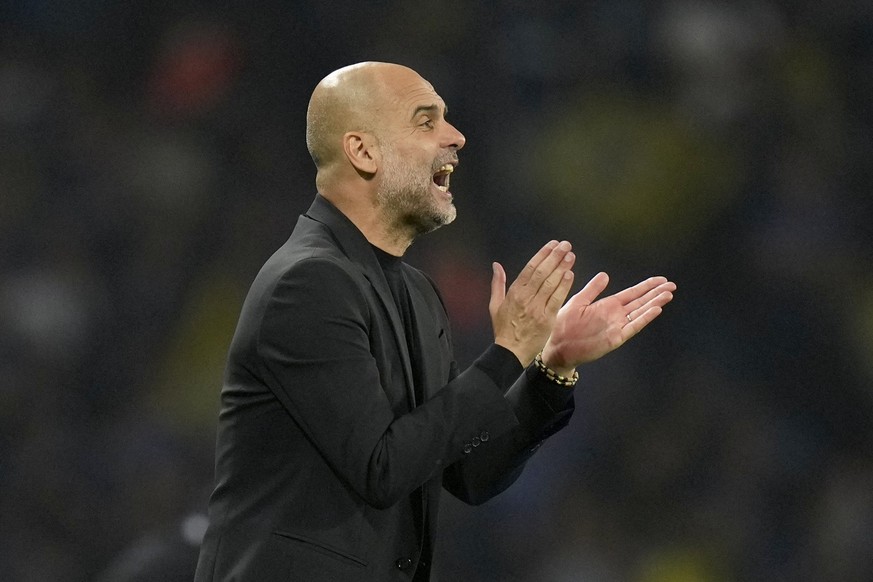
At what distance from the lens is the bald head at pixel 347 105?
1518mm

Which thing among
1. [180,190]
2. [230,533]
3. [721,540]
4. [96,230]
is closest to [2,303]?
[96,230]

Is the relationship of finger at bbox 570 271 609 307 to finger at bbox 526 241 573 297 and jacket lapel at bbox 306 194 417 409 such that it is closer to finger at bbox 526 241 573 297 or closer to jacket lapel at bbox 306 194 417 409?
finger at bbox 526 241 573 297

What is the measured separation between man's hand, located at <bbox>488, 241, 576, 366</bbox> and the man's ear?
0.92 feet

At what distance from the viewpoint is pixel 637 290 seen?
1.52 m

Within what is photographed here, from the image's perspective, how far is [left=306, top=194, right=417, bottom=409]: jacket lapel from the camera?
139 centimetres

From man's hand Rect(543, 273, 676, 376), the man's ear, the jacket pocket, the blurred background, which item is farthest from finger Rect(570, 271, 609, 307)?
the blurred background

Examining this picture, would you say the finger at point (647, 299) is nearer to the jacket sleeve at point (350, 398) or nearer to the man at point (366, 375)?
the man at point (366, 375)

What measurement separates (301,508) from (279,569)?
7 centimetres

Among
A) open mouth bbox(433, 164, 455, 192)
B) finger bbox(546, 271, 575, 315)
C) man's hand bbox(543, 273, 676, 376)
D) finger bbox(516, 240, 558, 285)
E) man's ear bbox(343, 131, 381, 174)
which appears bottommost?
man's hand bbox(543, 273, 676, 376)

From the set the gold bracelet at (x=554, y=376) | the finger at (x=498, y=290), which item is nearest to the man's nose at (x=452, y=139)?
the finger at (x=498, y=290)

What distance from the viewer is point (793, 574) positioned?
2367 mm

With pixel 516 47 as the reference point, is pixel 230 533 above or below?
below

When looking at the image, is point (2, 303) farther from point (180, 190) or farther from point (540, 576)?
point (540, 576)

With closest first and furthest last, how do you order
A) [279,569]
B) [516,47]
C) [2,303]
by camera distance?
[279,569], [2,303], [516,47]
